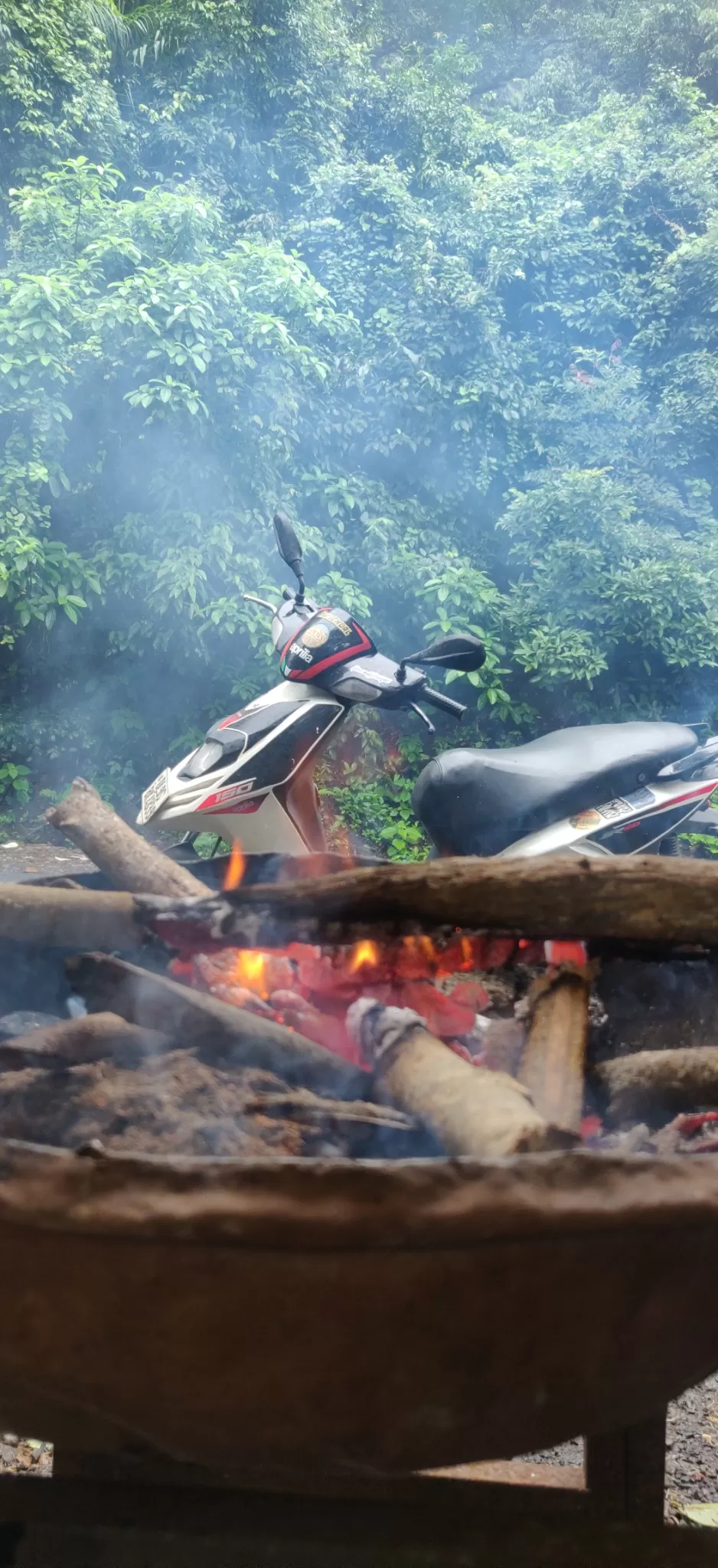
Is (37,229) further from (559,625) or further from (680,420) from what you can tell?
(680,420)

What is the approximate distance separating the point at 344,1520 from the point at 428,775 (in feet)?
7.27

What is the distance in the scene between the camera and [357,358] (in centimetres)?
683

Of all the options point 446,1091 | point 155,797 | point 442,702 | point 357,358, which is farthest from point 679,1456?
point 357,358

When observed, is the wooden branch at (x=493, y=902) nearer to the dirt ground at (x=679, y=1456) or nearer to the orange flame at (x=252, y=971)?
the orange flame at (x=252, y=971)

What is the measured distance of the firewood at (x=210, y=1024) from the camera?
1.14m

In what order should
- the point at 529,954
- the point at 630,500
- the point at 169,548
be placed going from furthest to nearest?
the point at 630,500
the point at 169,548
the point at 529,954

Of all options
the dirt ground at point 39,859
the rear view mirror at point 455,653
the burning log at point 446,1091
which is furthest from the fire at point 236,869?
the dirt ground at point 39,859

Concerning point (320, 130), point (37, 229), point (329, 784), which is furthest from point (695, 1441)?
point (320, 130)

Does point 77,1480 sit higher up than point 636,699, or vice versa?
point 636,699

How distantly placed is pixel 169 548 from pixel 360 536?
141 cm

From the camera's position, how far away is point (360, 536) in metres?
6.75

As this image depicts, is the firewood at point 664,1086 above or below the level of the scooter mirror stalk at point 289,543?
below

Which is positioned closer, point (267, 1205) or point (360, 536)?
point (267, 1205)

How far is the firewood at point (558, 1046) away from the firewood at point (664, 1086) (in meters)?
0.07
